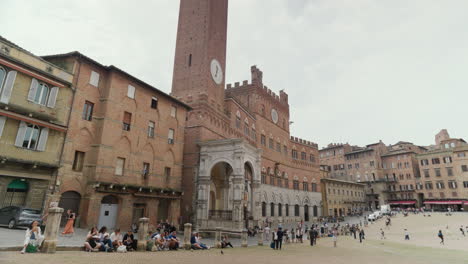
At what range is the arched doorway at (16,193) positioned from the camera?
52.0 ft

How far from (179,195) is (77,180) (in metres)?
9.69

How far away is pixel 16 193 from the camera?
16.3 metres

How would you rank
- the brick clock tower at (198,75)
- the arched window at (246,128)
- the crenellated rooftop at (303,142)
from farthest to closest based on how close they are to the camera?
the crenellated rooftop at (303,142), the arched window at (246,128), the brick clock tower at (198,75)

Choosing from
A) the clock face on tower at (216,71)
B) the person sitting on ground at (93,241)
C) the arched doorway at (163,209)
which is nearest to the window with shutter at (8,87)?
the person sitting on ground at (93,241)

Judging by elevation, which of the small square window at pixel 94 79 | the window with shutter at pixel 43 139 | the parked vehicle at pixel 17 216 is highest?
the small square window at pixel 94 79

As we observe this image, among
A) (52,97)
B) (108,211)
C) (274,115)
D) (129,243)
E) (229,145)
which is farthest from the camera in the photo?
(274,115)

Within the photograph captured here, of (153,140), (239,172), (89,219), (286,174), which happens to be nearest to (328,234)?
(286,174)

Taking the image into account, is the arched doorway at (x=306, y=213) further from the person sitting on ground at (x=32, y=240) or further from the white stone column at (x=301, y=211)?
the person sitting on ground at (x=32, y=240)

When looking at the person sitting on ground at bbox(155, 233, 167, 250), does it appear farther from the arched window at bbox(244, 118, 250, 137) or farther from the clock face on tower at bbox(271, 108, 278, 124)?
the clock face on tower at bbox(271, 108, 278, 124)

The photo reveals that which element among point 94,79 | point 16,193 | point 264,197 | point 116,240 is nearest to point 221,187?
point 264,197

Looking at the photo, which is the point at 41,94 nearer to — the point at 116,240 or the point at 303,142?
the point at 116,240

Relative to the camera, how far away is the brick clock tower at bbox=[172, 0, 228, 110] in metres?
32.0

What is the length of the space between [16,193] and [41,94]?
20.9 ft

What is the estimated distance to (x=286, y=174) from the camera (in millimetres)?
47312
